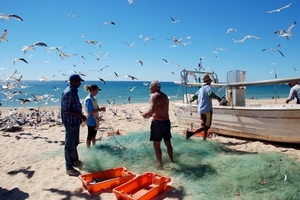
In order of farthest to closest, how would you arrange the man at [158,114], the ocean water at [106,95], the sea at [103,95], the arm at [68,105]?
the ocean water at [106,95]
the sea at [103,95]
the man at [158,114]
the arm at [68,105]

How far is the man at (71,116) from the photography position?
425 centimetres

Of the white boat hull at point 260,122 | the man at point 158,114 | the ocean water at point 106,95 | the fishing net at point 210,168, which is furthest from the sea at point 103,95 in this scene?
the man at point 158,114

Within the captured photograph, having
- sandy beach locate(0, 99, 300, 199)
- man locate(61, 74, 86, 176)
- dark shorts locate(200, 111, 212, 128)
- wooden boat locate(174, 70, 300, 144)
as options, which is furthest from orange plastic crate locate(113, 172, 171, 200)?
wooden boat locate(174, 70, 300, 144)

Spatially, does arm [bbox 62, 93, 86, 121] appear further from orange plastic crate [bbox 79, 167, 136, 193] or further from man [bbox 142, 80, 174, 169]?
man [bbox 142, 80, 174, 169]

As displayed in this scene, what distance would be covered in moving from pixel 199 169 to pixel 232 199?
42.0 inches

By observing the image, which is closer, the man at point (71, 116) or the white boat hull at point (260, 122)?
the man at point (71, 116)

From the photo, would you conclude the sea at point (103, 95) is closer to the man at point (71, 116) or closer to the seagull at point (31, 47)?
the seagull at point (31, 47)

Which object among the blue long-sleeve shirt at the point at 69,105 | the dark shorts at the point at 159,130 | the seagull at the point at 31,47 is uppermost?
the seagull at the point at 31,47

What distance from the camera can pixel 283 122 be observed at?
5812 millimetres

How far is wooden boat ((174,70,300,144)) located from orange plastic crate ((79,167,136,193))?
3900 mm

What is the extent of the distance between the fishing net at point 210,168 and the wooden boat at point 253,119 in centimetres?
142

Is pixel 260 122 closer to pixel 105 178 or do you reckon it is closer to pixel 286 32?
pixel 286 32

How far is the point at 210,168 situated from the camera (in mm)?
4207

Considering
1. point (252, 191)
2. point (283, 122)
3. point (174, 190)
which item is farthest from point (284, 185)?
point (283, 122)
